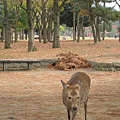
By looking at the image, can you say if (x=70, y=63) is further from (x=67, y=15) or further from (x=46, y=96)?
(x=67, y=15)

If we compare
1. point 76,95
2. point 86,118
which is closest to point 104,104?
point 86,118

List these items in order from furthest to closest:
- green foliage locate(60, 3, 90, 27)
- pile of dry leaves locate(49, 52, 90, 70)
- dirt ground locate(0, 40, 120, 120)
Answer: green foliage locate(60, 3, 90, 27), pile of dry leaves locate(49, 52, 90, 70), dirt ground locate(0, 40, 120, 120)

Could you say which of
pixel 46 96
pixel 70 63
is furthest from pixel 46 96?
pixel 70 63

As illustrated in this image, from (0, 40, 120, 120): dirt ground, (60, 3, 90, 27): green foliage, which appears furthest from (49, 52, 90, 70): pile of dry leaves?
(60, 3, 90, 27): green foliage

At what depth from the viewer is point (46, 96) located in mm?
9227

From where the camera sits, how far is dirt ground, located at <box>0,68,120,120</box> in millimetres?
7191

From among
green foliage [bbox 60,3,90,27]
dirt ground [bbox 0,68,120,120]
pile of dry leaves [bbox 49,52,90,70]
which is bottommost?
dirt ground [bbox 0,68,120,120]

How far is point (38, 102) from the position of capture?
842cm

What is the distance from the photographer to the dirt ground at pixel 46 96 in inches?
283

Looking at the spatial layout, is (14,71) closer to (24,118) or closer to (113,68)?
(113,68)

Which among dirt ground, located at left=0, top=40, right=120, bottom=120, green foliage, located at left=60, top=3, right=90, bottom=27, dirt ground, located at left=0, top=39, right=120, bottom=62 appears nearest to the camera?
dirt ground, located at left=0, top=40, right=120, bottom=120

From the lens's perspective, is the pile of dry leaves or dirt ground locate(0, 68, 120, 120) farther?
the pile of dry leaves

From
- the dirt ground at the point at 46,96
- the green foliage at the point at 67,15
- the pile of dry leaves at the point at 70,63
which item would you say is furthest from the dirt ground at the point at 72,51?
the green foliage at the point at 67,15

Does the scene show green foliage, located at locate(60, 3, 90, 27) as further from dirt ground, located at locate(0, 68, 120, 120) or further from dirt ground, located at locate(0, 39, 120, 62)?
dirt ground, located at locate(0, 68, 120, 120)
